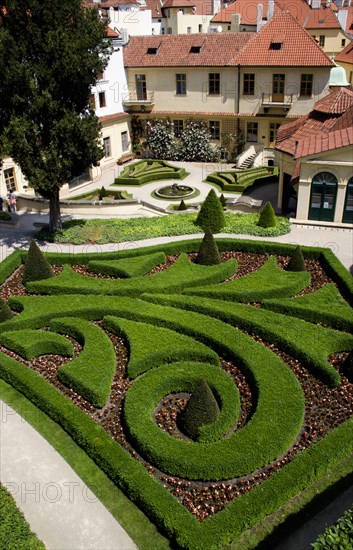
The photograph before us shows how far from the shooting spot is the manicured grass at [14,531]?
11211mm

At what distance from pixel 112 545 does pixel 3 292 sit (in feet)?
47.2

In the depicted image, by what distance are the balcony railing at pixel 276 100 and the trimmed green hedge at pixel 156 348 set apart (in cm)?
3099

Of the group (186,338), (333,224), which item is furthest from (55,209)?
(333,224)

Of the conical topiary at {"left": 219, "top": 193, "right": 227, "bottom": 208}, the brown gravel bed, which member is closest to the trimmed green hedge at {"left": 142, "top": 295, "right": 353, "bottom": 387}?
the brown gravel bed

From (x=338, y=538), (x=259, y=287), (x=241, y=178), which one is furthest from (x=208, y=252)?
(x=241, y=178)

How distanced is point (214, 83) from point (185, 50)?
15.0 ft

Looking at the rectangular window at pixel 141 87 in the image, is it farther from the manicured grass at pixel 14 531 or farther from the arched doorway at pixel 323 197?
the manicured grass at pixel 14 531

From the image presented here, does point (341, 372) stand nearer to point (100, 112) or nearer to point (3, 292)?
point (3, 292)

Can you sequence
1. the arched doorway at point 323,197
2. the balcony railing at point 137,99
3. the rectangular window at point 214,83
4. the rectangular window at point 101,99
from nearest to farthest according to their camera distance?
1. the arched doorway at point 323,197
2. the rectangular window at point 101,99
3. the rectangular window at point 214,83
4. the balcony railing at point 137,99

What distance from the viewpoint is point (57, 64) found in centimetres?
2361

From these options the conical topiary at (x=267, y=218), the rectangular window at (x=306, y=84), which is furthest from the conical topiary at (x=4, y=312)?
the rectangular window at (x=306, y=84)

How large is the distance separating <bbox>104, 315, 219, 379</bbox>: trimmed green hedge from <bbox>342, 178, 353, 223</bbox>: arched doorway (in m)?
16.5

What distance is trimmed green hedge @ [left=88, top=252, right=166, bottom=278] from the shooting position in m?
23.9

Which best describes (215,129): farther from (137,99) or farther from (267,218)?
(267,218)
